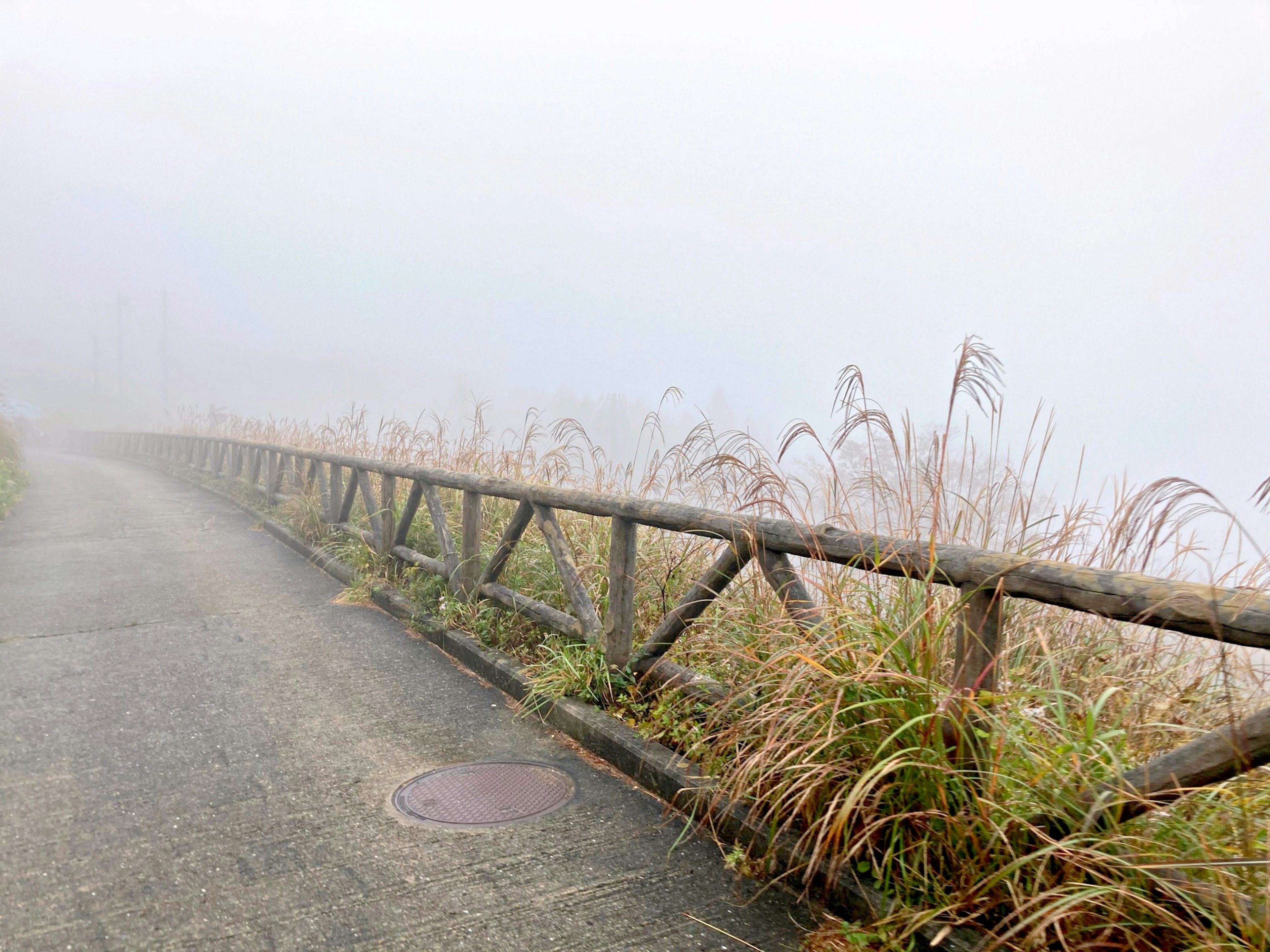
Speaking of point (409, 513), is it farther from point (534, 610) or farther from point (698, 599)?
point (698, 599)

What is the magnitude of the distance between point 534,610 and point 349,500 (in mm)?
4306

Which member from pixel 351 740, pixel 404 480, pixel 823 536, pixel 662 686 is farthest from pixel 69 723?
pixel 404 480

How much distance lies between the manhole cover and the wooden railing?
70 centimetres

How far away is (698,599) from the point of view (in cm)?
367

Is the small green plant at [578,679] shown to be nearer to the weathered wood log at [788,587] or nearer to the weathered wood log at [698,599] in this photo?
the weathered wood log at [698,599]

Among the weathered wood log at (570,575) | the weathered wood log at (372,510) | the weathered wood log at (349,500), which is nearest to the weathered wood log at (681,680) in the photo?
the weathered wood log at (570,575)

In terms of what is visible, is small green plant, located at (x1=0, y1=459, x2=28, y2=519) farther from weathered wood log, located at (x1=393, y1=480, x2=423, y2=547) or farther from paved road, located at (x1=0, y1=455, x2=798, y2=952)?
weathered wood log, located at (x1=393, y1=480, x2=423, y2=547)

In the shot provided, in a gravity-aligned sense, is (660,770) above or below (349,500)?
below

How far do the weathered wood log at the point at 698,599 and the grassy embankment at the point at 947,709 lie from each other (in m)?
0.12

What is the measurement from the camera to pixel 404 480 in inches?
368

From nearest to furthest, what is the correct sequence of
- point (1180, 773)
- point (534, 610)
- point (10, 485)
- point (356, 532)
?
A: point (1180, 773)
point (534, 610)
point (356, 532)
point (10, 485)

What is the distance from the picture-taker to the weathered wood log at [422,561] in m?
6.28

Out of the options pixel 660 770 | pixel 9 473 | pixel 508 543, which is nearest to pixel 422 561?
pixel 508 543

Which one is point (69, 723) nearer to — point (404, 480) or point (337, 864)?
point (337, 864)
